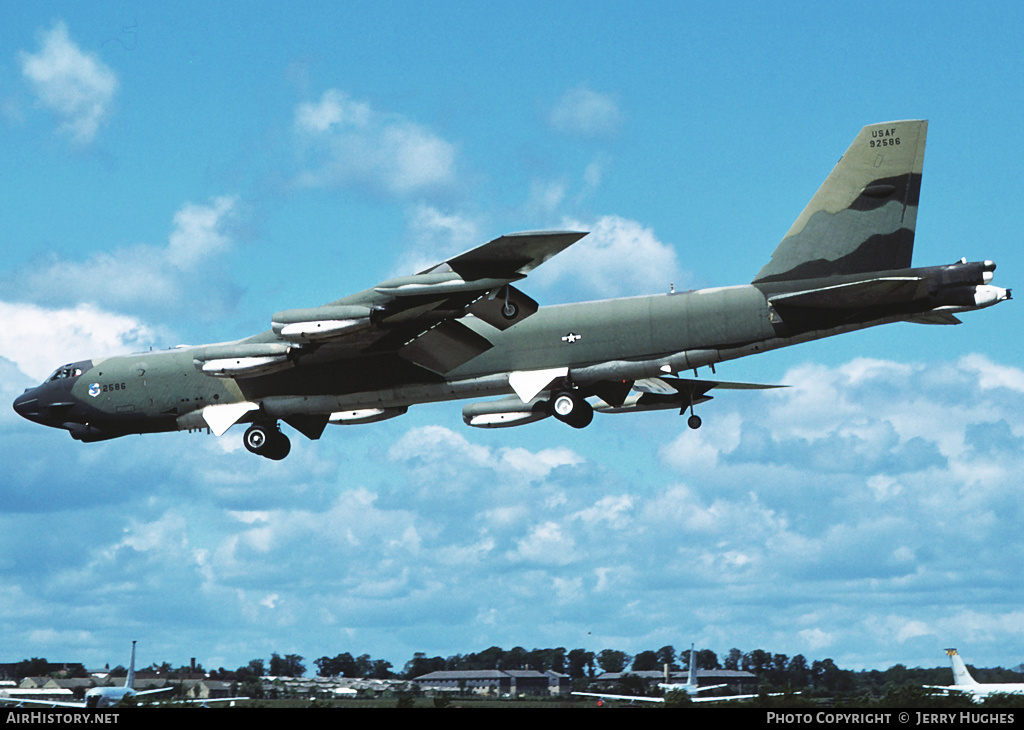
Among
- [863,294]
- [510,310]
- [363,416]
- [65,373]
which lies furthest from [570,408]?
[65,373]

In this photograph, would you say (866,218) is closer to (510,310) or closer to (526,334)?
(526,334)

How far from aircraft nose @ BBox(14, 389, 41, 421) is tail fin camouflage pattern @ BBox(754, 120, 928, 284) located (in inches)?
898

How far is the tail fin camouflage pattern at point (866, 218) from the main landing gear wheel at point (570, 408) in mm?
6285

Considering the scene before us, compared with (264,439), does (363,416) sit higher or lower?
higher

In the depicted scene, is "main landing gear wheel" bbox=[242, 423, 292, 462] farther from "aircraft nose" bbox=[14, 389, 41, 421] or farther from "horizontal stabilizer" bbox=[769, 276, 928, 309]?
"horizontal stabilizer" bbox=[769, 276, 928, 309]

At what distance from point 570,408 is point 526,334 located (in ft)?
8.47

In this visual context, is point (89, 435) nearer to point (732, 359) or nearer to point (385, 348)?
point (385, 348)

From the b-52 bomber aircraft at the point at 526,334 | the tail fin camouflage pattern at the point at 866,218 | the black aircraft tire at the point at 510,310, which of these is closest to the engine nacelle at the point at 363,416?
the b-52 bomber aircraft at the point at 526,334

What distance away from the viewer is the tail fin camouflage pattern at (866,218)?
31.3 m

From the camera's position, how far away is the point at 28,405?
3550cm

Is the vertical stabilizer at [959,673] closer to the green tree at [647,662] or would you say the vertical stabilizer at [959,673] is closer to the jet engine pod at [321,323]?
the green tree at [647,662]

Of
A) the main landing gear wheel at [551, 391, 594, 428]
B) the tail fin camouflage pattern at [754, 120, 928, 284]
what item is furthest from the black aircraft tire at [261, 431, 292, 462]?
the tail fin camouflage pattern at [754, 120, 928, 284]
